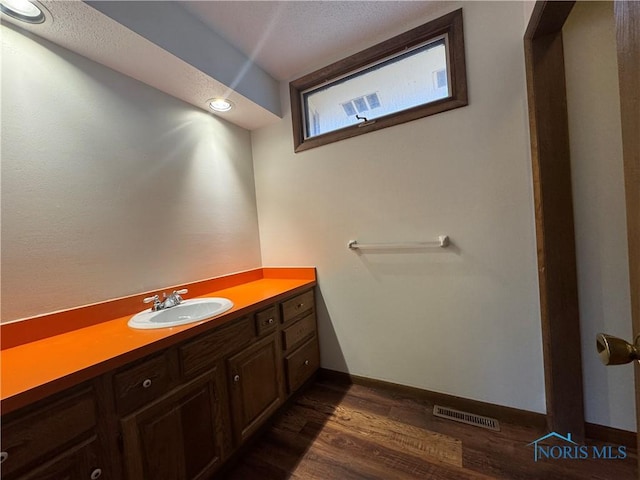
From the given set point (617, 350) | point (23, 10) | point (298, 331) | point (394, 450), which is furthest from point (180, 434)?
point (23, 10)

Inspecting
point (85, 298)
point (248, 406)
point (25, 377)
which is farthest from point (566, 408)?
point (85, 298)

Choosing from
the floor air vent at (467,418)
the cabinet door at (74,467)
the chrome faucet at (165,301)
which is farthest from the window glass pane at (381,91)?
the cabinet door at (74,467)

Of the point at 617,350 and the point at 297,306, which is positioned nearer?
the point at 617,350

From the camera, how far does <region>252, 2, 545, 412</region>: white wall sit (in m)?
1.38

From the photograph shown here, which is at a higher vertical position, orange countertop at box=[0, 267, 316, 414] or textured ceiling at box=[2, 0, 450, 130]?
textured ceiling at box=[2, 0, 450, 130]

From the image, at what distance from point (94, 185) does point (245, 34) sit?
123cm

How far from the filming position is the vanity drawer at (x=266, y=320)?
4.76 feet

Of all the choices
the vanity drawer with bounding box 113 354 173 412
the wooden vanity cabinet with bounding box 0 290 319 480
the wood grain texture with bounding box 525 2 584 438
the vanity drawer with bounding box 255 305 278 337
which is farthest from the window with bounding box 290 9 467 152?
the vanity drawer with bounding box 113 354 173 412

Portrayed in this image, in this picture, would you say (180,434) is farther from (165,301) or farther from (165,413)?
(165,301)

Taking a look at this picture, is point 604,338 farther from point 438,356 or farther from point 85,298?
point 85,298

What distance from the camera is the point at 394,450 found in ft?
4.38

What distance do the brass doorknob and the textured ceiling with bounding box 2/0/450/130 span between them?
181cm

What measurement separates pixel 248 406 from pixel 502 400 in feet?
4.70

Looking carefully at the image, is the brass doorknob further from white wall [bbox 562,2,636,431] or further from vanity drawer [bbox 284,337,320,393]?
vanity drawer [bbox 284,337,320,393]
